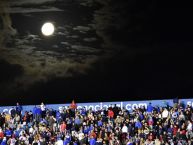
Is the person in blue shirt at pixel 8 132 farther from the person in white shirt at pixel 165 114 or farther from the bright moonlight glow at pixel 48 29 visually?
the person in white shirt at pixel 165 114

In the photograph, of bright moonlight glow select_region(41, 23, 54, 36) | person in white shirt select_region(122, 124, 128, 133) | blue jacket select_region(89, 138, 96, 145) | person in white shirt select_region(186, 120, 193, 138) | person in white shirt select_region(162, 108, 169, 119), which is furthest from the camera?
bright moonlight glow select_region(41, 23, 54, 36)

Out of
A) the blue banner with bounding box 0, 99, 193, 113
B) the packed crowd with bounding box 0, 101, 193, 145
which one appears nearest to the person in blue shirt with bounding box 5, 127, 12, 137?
the packed crowd with bounding box 0, 101, 193, 145

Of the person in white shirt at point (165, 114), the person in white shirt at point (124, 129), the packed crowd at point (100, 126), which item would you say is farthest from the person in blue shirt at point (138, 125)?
the person in white shirt at point (165, 114)

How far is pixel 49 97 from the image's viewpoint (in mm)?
47156

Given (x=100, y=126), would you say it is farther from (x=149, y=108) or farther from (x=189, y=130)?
(x=189, y=130)

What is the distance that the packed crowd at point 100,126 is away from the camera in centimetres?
3650

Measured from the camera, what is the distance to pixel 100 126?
39125 millimetres

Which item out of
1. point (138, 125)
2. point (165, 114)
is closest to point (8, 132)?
point (138, 125)

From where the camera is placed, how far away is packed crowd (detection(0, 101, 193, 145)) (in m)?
36.5

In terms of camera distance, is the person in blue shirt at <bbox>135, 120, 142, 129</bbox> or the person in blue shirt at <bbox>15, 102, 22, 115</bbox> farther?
the person in blue shirt at <bbox>15, 102, 22, 115</bbox>

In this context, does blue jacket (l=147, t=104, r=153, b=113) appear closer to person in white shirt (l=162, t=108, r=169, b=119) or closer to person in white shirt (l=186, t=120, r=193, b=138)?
person in white shirt (l=162, t=108, r=169, b=119)

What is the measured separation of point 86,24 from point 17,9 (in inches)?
263

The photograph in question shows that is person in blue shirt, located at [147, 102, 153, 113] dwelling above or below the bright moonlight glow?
below

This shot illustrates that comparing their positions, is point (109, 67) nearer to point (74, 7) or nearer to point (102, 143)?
point (74, 7)
